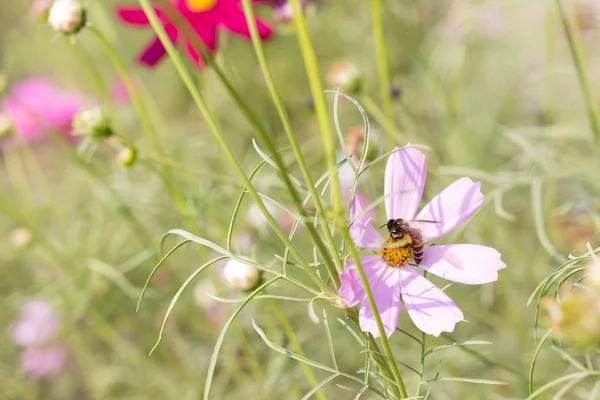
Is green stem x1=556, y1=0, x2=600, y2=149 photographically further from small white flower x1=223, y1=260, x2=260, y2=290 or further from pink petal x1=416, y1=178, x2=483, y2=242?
small white flower x1=223, y1=260, x2=260, y2=290

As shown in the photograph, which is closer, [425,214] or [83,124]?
[425,214]

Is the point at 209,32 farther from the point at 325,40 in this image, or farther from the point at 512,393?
the point at 325,40

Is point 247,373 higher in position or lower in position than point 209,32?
lower

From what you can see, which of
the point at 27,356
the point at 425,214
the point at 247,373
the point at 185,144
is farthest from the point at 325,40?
the point at 425,214

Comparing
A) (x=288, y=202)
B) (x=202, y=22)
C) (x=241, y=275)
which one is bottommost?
(x=288, y=202)

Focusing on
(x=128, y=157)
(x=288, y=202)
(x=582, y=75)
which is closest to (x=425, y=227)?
(x=582, y=75)

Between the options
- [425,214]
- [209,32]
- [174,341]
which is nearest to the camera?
[425,214]

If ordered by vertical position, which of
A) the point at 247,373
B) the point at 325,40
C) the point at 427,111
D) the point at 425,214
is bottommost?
the point at 247,373

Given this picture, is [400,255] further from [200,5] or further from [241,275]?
[200,5]
